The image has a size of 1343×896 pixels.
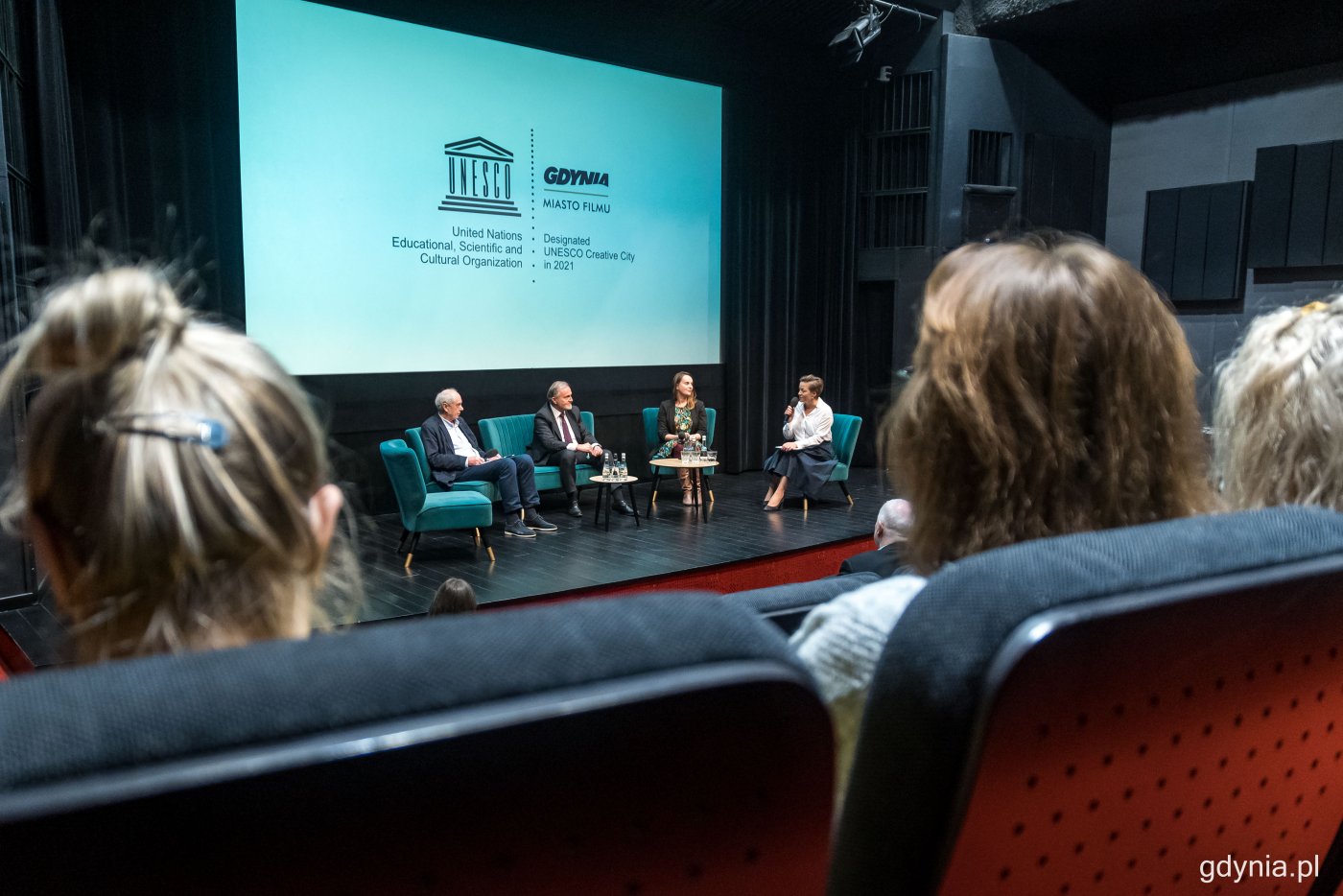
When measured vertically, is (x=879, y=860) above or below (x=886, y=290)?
below

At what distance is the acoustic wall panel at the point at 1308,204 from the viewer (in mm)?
7543

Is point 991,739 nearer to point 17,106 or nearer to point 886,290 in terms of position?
point 17,106

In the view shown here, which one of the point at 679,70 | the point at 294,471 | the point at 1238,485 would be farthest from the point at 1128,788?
the point at 679,70

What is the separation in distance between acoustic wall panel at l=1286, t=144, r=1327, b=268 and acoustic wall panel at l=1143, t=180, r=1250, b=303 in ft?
1.37

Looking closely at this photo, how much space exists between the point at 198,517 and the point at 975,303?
72 centimetres

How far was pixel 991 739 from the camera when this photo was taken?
575 mm

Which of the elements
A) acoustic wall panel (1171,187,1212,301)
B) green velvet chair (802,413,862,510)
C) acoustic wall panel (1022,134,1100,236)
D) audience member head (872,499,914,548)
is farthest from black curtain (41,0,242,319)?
acoustic wall panel (1171,187,1212,301)

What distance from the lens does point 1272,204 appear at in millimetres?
7863

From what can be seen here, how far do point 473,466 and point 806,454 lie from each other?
2.56 metres

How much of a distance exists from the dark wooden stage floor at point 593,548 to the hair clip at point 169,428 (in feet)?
12.6

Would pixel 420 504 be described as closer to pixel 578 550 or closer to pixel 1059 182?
pixel 578 550

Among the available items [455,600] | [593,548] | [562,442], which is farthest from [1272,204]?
[455,600]

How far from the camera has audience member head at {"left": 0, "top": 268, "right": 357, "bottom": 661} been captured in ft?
2.01

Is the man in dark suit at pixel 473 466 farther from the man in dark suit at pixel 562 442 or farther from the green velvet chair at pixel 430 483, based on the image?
the man in dark suit at pixel 562 442
